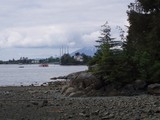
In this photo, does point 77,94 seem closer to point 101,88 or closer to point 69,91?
point 69,91

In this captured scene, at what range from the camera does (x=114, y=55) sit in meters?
38.2

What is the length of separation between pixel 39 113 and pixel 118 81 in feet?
49.6

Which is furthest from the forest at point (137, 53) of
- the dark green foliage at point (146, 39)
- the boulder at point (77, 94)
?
the boulder at point (77, 94)

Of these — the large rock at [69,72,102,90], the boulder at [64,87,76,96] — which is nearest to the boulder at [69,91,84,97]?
the large rock at [69,72,102,90]

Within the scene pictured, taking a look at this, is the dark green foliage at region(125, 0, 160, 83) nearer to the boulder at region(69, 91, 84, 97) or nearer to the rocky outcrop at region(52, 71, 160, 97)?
the rocky outcrop at region(52, 71, 160, 97)

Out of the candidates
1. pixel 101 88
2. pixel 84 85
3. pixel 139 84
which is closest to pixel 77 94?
pixel 84 85

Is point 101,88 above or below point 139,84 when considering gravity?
below

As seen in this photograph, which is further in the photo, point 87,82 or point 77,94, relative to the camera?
point 87,82

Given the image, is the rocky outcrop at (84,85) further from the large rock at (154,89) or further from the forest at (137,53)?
the large rock at (154,89)

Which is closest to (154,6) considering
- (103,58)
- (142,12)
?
(142,12)

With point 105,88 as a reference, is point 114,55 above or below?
above

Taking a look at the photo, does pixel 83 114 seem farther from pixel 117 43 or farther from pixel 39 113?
pixel 117 43

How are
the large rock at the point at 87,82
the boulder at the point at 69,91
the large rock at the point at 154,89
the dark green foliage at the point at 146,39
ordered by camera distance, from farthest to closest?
the dark green foliage at the point at 146,39, the boulder at the point at 69,91, the large rock at the point at 87,82, the large rock at the point at 154,89

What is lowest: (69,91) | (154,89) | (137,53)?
(69,91)
